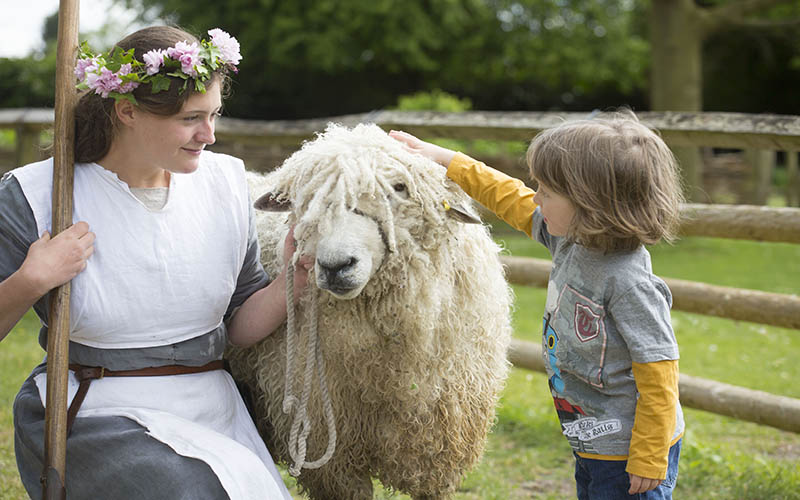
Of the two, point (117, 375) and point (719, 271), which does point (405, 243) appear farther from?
point (719, 271)

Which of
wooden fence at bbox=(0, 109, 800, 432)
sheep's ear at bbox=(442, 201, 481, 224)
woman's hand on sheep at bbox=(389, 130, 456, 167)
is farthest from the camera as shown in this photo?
wooden fence at bbox=(0, 109, 800, 432)

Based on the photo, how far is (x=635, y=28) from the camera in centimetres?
2277

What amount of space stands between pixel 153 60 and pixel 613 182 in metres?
1.37

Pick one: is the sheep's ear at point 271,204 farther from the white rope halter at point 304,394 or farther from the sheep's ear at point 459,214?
the sheep's ear at point 459,214

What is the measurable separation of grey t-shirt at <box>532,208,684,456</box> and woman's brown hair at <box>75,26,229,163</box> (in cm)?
129

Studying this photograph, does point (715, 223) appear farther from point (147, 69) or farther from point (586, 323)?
point (147, 69)

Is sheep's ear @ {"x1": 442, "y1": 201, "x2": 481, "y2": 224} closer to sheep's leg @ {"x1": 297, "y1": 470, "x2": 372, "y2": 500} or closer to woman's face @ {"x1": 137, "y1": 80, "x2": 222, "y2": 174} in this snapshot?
woman's face @ {"x1": 137, "y1": 80, "x2": 222, "y2": 174}

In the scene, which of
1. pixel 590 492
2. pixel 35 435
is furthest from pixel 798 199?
pixel 35 435

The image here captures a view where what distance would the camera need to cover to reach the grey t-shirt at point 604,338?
2203 millimetres

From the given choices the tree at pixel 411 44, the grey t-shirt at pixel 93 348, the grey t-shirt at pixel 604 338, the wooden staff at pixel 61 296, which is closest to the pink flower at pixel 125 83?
the wooden staff at pixel 61 296

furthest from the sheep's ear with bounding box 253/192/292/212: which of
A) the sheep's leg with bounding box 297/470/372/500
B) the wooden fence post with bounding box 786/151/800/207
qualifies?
the wooden fence post with bounding box 786/151/800/207

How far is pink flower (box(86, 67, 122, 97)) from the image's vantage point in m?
2.28

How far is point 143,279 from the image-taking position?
7.95ft

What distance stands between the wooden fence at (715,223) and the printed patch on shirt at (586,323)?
6.48ft
